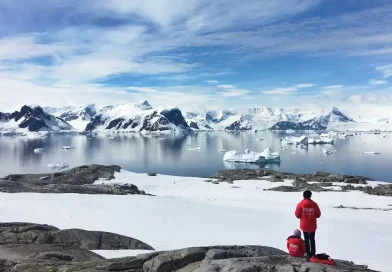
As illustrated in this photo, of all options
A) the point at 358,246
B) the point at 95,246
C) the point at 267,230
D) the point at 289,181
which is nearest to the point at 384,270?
the point at 358,246

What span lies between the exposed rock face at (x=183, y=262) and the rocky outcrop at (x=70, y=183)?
20.2m

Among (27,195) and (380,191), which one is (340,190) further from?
(27,195)

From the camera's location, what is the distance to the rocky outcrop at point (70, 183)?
3045cm

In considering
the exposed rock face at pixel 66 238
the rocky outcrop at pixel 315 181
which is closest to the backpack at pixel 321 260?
the exposed rock face at pixel 66 238

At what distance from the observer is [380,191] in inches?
1544

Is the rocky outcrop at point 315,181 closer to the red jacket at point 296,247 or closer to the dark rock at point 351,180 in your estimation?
the dark rock at point 351,180

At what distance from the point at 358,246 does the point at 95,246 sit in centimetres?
1220

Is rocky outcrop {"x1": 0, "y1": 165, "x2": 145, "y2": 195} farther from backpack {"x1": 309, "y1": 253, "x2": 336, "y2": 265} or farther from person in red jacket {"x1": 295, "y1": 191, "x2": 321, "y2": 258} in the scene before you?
backpack {"x1": 309, "y1": 253, "x2": 336, "y2": 265}

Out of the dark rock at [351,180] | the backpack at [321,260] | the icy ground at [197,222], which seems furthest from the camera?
the dark rock at [351,180]

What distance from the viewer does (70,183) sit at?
143 feet

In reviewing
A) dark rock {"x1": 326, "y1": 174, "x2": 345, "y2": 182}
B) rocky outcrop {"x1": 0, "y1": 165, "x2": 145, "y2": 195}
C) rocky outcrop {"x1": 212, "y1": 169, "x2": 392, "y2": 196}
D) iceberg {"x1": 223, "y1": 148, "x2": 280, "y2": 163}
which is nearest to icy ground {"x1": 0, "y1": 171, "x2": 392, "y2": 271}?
rocky outcrop {"x1": 0, "y1": 165, "x2": 145, "y2": 195}

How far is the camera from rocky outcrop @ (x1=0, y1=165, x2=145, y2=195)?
3045 centimetres

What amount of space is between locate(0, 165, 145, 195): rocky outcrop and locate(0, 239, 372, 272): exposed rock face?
2023 centimetres

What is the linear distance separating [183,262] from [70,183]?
122ft
